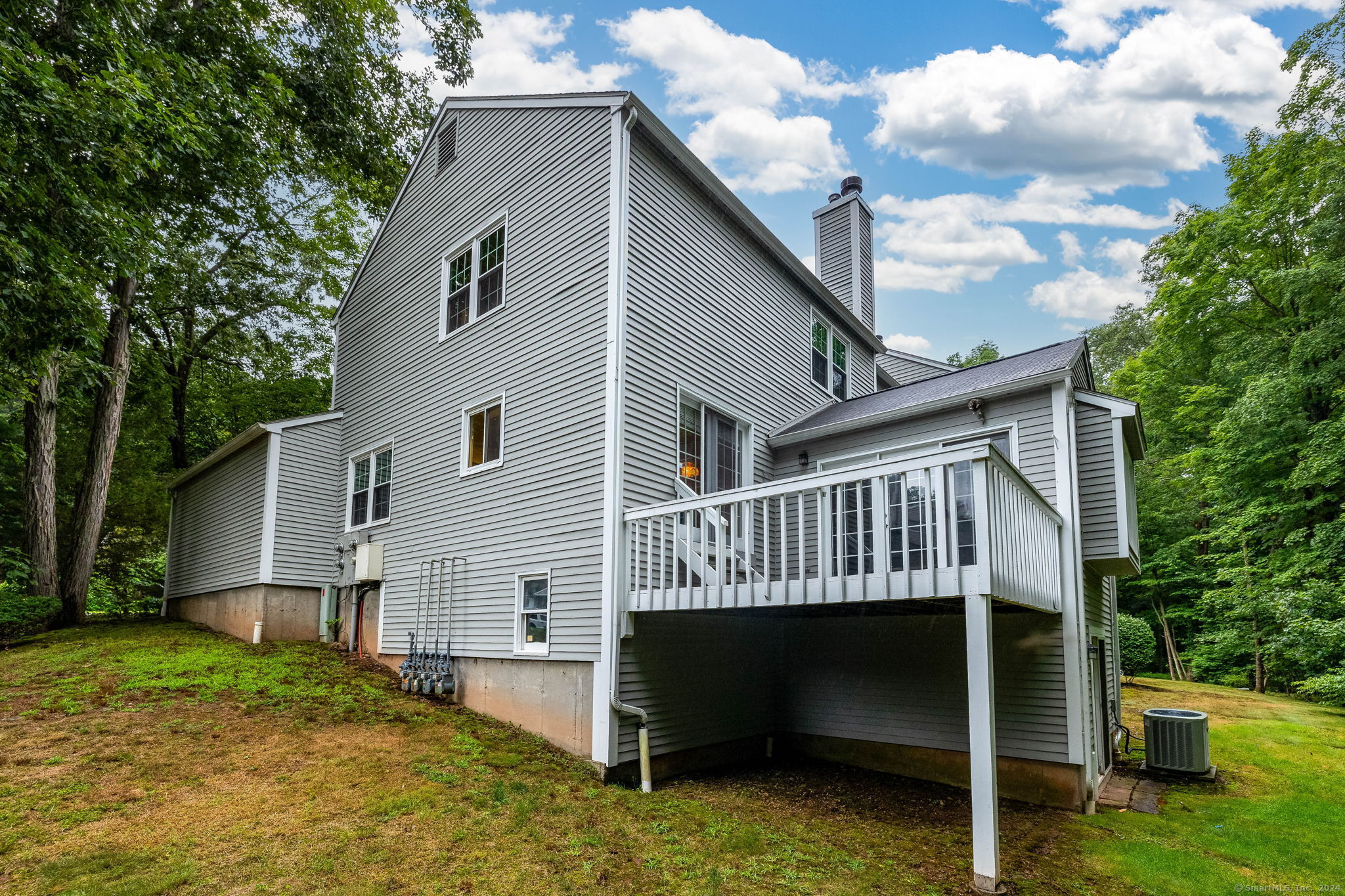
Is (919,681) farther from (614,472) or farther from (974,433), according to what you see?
(614,472)

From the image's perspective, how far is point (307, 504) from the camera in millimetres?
11797

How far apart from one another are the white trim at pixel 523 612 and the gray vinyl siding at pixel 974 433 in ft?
13.2

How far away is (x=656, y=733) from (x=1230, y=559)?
1681 cm

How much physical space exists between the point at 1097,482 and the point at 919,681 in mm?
3081

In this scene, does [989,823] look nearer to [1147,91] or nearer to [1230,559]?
[1230,559]

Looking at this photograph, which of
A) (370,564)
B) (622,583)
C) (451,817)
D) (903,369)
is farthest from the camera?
(903,369)

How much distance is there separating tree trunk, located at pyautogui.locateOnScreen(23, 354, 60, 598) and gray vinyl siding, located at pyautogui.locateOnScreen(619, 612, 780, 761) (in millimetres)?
12690

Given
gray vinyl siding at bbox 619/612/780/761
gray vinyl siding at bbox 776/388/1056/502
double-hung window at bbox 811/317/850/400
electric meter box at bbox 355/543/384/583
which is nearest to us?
gray vinyl siding at bbox 619/612/780/761

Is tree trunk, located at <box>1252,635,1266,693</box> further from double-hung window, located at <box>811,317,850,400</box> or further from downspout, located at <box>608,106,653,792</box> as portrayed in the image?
downspout, located at <box>608,106,653,792</box>

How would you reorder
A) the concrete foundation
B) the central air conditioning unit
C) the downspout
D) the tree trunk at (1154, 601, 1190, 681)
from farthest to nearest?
the tree trunk at (1154, 601, 1190, 681), the concrete foundation, the central air conditioning unit, the downspout

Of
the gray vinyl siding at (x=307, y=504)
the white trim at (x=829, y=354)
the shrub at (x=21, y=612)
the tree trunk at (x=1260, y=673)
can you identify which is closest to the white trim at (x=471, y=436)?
the gray vinyl siding at (x=307, y=504)

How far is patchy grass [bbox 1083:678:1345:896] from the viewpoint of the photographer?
5215 mm

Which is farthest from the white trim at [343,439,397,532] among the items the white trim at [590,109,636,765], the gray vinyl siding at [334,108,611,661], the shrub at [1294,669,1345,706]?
the shrub at [1294,669,1345,706]

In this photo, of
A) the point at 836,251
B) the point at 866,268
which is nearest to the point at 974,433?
the point at 866,268
